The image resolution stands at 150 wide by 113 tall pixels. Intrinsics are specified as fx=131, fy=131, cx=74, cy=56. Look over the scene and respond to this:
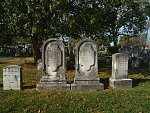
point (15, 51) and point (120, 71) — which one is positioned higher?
point (15, 51)

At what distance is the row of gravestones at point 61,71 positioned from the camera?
665 cm

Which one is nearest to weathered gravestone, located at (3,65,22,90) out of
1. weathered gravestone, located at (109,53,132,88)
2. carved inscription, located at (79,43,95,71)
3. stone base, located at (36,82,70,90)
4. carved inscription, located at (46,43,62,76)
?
stone base, located at (36,82,70,90)

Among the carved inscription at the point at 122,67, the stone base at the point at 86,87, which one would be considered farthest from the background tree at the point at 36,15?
the carved inscription at the point at 122,67

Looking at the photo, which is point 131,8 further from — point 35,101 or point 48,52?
point 35,101

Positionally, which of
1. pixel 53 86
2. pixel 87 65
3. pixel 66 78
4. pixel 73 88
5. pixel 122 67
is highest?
pixel 87 65

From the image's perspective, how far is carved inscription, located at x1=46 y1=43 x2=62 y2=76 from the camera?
6812 mm

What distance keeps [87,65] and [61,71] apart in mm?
1421

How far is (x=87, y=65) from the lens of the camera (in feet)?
23.0

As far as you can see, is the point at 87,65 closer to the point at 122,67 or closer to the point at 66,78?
the point at 66,78

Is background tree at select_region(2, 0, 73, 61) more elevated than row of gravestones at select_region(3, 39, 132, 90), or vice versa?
background tree at select_region(2, 0, 73, 61)

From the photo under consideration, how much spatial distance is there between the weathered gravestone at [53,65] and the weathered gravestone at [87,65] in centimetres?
78

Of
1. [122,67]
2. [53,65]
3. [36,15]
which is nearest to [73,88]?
[53,65]

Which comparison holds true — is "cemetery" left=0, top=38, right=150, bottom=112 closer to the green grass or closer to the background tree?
the green grass

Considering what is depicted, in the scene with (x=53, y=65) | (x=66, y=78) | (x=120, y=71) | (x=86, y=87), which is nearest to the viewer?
(x=86, y=87)
